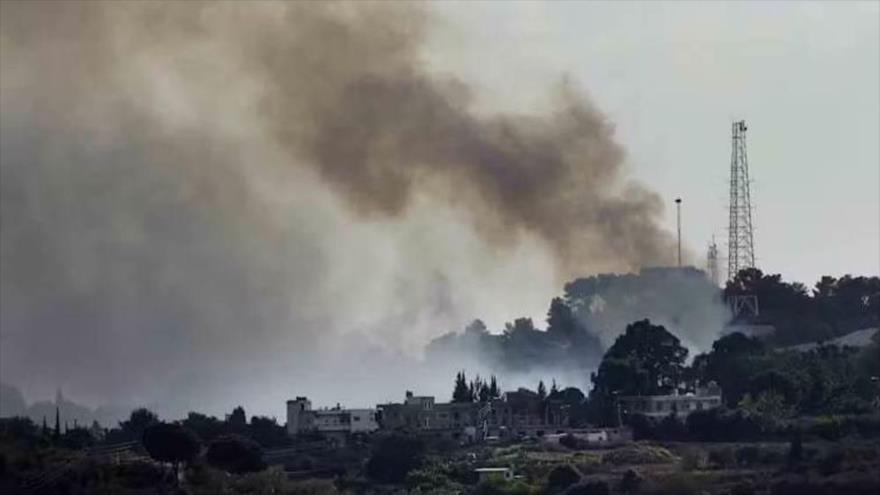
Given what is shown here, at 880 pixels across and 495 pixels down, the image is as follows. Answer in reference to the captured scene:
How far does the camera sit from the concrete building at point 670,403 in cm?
9462

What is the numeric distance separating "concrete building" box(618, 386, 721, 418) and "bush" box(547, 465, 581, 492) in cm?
1469

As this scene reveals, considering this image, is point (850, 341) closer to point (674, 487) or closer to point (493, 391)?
point (493, 391)

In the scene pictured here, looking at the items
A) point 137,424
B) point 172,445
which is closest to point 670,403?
point 172,445

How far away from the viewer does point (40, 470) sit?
3307 inches

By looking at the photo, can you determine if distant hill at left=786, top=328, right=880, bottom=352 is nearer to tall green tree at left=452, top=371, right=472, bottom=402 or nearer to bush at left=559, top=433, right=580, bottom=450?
tall green tree at left=452, top=371, right=472, bottom=402

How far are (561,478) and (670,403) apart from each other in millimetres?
18381

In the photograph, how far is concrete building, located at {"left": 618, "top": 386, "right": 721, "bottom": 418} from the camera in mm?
94625

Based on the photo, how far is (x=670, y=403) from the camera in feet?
317

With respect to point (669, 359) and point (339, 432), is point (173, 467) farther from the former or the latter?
point (669, 359)

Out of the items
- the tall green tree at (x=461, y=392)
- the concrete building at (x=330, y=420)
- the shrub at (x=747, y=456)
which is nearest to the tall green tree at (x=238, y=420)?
the concrete building at (x=330, y=420)

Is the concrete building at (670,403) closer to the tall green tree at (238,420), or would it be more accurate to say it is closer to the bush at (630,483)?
the tall green tree at (238,420)

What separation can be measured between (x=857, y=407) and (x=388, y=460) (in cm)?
1766

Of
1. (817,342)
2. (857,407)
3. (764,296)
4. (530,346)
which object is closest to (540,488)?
(857,407)

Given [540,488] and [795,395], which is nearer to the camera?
[540,488]
